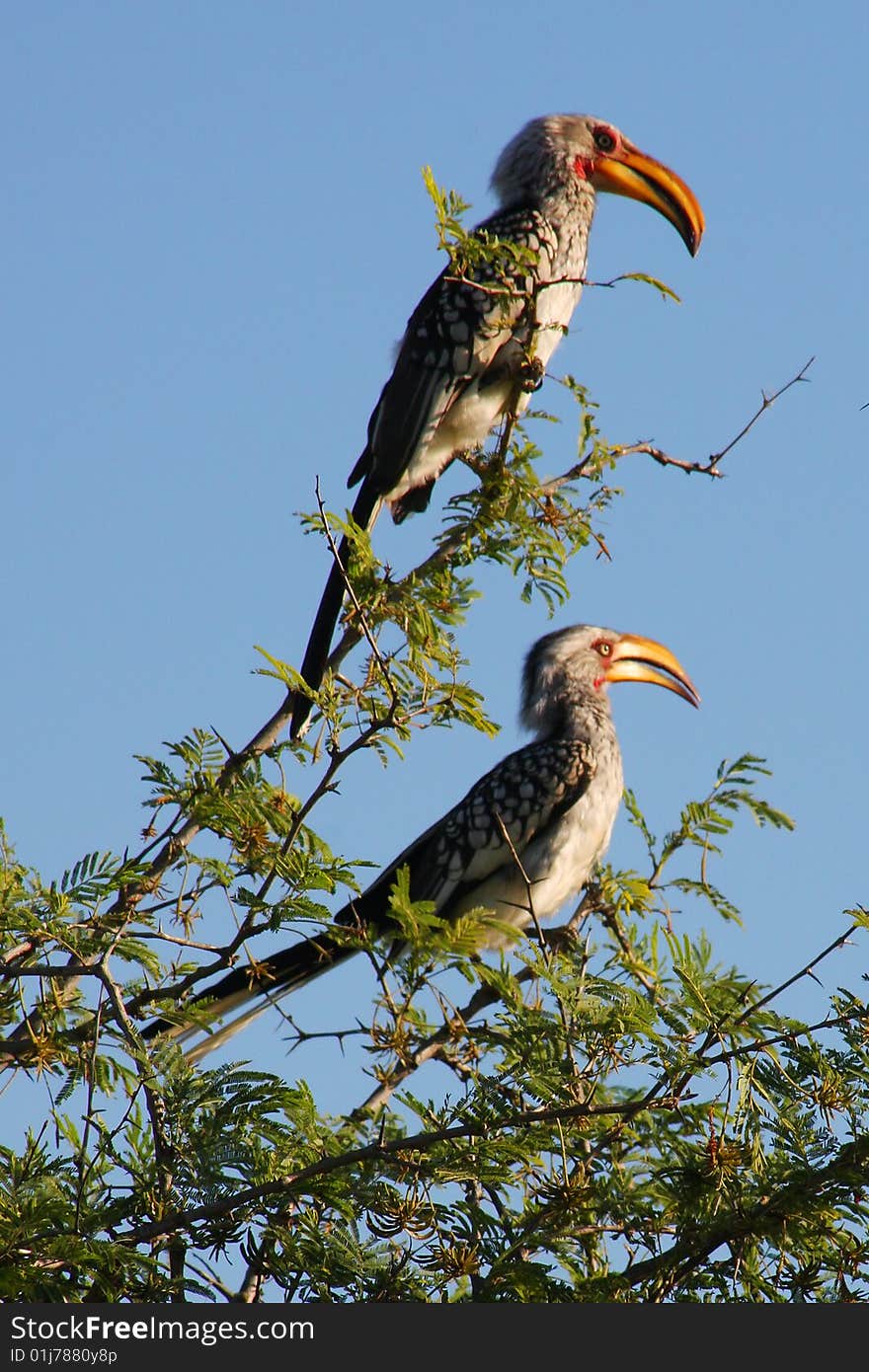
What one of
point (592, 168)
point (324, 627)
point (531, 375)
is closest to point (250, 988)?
point (324, 627)

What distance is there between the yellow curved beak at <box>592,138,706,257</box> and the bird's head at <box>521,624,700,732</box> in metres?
1.79

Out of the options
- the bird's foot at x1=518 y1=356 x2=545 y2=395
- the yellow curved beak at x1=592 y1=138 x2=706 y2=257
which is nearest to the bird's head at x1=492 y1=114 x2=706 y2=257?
the yellow curved beak at x1=592 y1=138 x2=706 y2=257

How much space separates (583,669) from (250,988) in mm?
2725

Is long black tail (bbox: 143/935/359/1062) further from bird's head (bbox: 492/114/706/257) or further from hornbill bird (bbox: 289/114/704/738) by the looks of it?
bird's head (bbox: 492/114/706/257)

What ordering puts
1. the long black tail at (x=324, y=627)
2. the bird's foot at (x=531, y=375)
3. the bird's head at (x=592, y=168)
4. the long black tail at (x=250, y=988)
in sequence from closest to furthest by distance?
the long black tail at (x=250, y=988), the long black tail at (x=324, y=627), the bird's foot at (x=531, y=375), the bird's head at (x=592, y=168)

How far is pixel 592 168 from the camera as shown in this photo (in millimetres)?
6465

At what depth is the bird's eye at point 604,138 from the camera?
654 cm

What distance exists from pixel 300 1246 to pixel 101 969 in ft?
2.62

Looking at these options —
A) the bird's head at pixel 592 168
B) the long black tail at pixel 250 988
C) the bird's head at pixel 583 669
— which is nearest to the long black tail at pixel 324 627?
the long black tail at pixel 250 988

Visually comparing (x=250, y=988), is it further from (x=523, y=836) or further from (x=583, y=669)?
(x=583, y=669)

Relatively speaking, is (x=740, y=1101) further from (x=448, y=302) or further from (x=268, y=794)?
(x=448, y=302)

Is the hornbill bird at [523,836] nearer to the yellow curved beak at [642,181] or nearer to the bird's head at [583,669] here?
the bird's head at [583,669]

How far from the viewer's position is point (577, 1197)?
11.0 feet

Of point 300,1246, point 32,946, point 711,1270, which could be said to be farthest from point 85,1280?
point 711,1270
